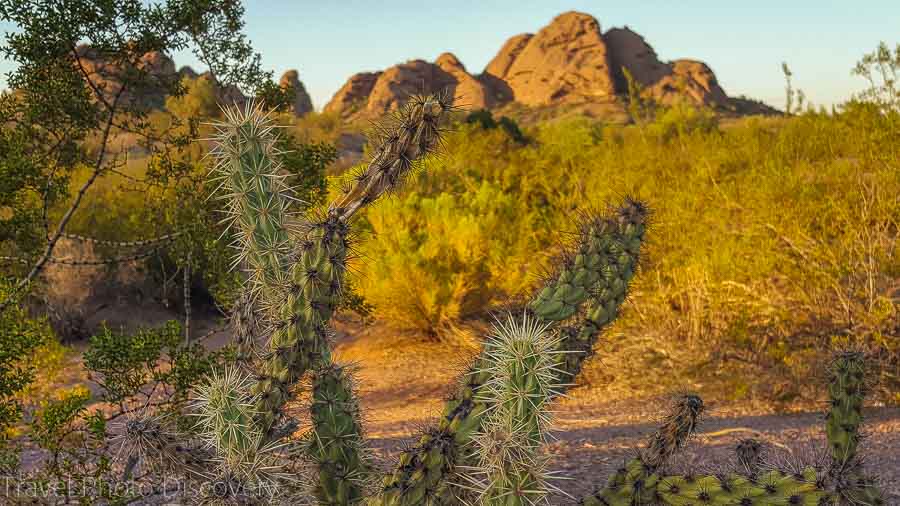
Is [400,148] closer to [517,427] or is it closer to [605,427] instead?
[517,427]

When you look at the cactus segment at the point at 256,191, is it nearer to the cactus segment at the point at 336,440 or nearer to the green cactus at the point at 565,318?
the cactus segment at the point at 336,440

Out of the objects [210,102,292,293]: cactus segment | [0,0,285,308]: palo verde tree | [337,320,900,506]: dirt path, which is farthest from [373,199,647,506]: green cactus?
[0,0,285,308]: palo verde tree

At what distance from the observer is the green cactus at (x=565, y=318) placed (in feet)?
8.19

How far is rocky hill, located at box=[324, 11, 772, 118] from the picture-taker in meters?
61.2

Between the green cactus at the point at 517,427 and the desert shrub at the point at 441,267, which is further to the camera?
the desert shrub at the point at 441,267

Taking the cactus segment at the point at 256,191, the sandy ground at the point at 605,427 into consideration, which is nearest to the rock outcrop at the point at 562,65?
the sandy ground at the point at 605,427

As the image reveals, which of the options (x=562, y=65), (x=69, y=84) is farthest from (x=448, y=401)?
(x=562, y=65)

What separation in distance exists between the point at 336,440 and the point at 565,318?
1005 mm

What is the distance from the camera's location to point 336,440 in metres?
2.99

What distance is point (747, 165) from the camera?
855cm

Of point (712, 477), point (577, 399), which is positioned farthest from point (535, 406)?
point (577, 399)

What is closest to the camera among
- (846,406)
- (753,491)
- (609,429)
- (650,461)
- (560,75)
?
(753,491)

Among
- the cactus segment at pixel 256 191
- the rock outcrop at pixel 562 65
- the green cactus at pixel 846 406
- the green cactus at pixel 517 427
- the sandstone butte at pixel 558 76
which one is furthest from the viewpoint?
the rock outcrop at pixel 562 65

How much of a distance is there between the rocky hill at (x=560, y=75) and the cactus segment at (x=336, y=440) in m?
54.8
